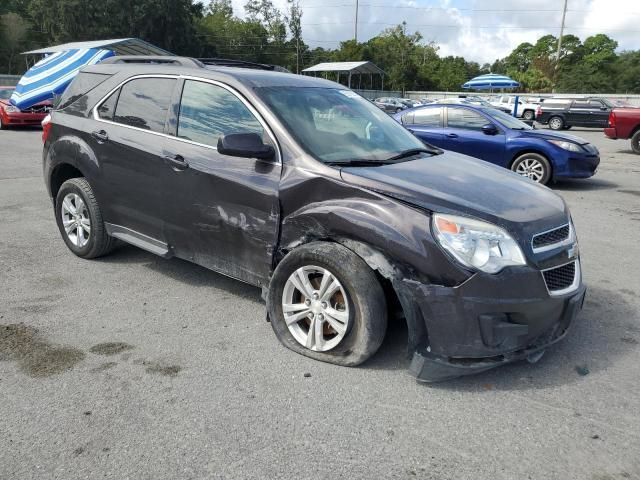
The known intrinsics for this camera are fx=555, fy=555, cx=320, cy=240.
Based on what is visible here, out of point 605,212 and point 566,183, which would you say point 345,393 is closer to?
point 605,212

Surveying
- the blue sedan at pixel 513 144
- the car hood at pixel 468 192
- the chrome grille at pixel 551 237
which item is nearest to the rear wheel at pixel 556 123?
the blue sedan at pixel 513 144

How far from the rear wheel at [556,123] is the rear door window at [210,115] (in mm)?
27836

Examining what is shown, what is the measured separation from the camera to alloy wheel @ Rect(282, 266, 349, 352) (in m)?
3.42

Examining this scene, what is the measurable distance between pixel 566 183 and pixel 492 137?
203cm

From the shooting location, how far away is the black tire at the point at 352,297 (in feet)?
10.7

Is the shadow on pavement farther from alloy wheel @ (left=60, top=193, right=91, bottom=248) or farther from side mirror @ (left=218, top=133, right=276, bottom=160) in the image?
alloy wheel @ (left=60, top=193, right=91, bottom=248)

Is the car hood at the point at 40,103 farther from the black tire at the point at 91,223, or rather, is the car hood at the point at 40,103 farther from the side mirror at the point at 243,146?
the side mirror at the point at 243,146

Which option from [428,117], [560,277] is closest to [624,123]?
[428,117]

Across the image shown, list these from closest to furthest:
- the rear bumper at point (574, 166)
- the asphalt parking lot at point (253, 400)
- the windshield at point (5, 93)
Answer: the asphalt parking lot at point (253, 400), the rear bumper at point (574, 166), the windshield at point (5, 93)

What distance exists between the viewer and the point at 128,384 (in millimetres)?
3238

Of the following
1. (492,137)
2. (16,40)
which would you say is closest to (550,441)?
(492,137)

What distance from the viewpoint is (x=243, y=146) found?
3615 millimetres

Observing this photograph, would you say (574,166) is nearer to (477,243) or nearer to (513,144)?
(513,144)

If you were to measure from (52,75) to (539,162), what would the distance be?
46.9 ft
